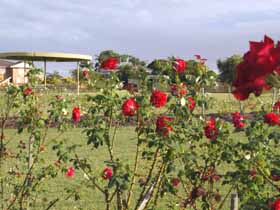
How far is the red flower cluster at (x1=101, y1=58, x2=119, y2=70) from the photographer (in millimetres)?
2727

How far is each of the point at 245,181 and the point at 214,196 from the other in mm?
350

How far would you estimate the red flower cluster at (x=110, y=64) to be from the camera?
2727 millimetres

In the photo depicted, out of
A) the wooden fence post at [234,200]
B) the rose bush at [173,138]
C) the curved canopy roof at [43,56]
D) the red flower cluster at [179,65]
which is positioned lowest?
the wooden fence post at [234,200]

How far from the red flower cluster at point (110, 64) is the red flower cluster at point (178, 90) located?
1.15ft

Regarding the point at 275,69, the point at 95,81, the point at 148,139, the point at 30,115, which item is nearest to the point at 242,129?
the point at 148,139

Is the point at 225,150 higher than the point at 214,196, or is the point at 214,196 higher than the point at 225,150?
the point at 225,150

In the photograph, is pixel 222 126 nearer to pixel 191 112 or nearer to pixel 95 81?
pixel 191 112

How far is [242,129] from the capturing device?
3.06 meters

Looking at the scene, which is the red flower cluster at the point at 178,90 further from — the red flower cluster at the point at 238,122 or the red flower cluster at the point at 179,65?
the red flower cluster at the point at 238,122

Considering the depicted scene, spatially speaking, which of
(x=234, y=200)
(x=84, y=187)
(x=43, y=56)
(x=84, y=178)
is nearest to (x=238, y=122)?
(x=234, y=200)

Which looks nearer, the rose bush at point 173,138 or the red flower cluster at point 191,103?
the rose bush at point 173,138

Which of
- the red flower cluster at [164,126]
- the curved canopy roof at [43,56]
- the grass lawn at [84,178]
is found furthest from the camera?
the curved canopy roof at [43,56]

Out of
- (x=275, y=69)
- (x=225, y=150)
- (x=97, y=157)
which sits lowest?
(x=97, y=157)

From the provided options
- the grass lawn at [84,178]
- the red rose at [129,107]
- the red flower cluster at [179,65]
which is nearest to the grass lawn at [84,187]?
the grass lawn at [84,178]
